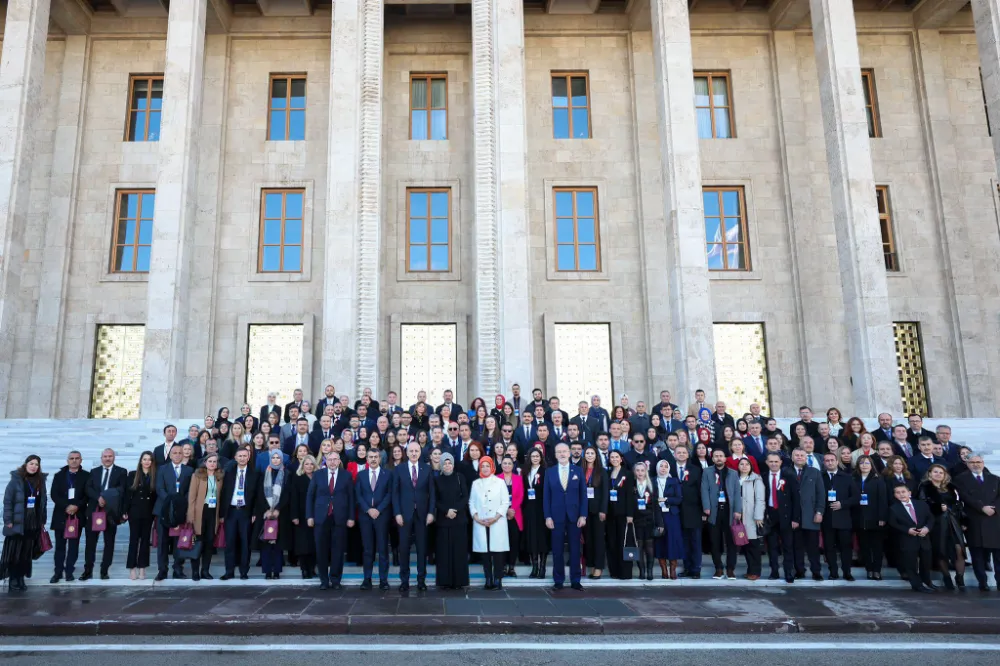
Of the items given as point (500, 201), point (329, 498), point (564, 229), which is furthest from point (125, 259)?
point (329, 498)

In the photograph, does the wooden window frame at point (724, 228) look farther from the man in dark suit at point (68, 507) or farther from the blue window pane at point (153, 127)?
the man in dark suit at point (68, 507)

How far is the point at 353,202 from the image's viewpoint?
17500 mm

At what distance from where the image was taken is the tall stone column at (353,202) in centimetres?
1689

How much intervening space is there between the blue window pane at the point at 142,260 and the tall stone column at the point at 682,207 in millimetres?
14847

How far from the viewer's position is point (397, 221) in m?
21.2

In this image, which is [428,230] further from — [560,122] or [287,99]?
[287,99]

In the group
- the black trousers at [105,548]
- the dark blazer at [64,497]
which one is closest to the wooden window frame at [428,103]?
the dark blazer at [64,497]

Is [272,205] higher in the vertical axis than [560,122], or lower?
lower

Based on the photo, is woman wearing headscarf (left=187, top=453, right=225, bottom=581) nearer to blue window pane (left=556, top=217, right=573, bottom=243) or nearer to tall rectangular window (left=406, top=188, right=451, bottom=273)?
tall rectangular window (left=406, top=188, right=451, bottom=273)

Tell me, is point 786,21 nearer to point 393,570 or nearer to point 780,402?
point 780,402

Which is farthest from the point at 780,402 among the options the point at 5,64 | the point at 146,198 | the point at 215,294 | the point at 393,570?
the point at 5,64

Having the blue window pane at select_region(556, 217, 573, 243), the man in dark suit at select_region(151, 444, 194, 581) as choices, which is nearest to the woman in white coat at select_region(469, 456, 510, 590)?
the man in dark suit at select_region(151, 444, 194, 581)

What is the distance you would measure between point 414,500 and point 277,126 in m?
16.1

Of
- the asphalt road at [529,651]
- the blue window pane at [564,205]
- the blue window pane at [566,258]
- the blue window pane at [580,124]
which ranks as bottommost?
the asphalt road at [529,651]
